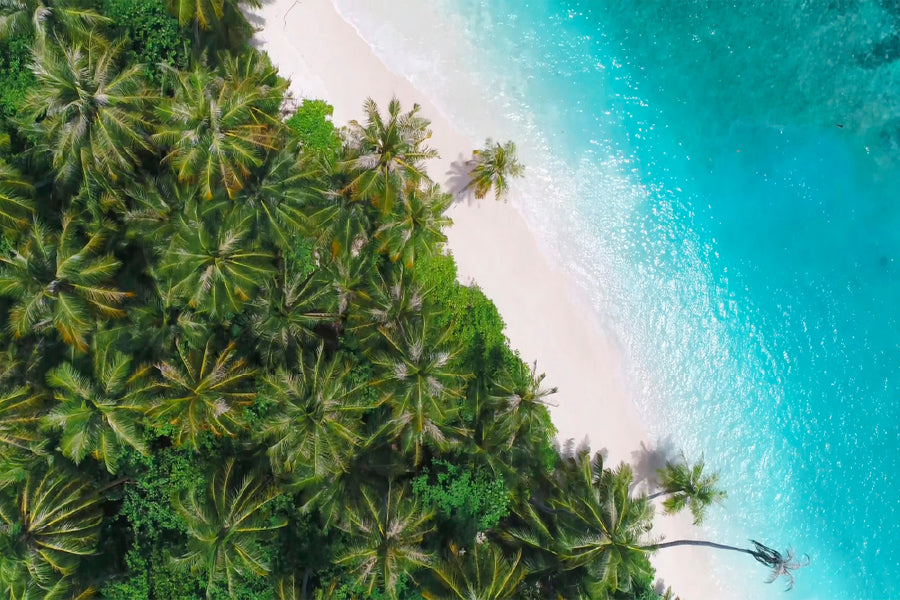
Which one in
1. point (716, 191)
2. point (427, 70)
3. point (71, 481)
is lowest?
point (71, 481)

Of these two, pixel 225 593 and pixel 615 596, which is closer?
pixel 225 593

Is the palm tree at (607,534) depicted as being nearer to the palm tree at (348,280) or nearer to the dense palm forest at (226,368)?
the dense palm forest at (226,368)

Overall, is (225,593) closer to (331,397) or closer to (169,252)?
(331,397)

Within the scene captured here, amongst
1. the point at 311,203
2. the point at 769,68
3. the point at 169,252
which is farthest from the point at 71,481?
the point at 769,68

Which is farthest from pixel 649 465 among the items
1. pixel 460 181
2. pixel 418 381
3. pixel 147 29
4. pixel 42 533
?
pixel 147 29

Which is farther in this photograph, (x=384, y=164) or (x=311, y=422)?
(x=384, y=164)

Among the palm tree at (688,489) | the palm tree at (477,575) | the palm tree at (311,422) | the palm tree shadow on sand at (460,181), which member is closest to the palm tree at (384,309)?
the palm tree at (311,422)

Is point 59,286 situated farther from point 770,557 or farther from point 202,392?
point 770,557
